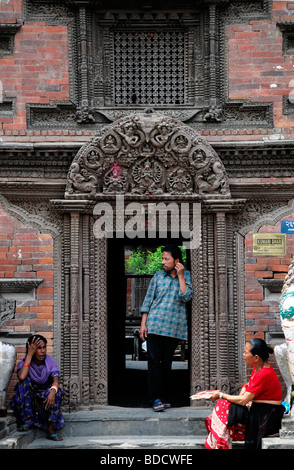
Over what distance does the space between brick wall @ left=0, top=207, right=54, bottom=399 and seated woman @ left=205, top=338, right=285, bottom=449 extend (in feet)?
8.18

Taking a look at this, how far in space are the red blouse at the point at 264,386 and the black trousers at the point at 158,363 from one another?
1.71 m

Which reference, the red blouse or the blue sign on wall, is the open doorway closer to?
the blue sign on wall

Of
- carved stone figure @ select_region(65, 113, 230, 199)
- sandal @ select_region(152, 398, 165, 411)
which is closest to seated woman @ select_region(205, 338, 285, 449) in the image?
sandal @ select_region(152, 398, 165, 411)

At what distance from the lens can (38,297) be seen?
795cm

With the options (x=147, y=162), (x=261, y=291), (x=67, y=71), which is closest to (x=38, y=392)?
(x=261, y=291)

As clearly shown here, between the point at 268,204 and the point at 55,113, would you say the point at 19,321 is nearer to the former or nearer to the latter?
the point at 55,113

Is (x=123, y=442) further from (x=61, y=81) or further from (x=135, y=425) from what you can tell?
(x=61, y=81)

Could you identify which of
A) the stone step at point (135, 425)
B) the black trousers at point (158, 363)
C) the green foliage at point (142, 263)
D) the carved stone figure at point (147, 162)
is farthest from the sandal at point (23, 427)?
the green foliage at point (142, 263)

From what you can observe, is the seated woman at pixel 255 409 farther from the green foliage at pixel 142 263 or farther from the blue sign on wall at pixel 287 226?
the green foliage at pixel 142 263

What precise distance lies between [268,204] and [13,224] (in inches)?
120

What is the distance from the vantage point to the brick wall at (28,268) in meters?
7.91

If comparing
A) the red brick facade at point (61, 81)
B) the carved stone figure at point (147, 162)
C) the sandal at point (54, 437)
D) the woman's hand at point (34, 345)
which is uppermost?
the red brick facade at point (61, 81)

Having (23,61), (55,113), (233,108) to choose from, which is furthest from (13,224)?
(233,108)
